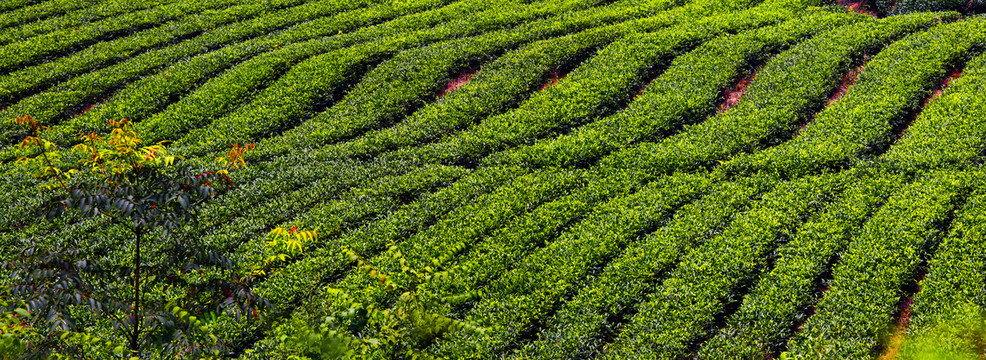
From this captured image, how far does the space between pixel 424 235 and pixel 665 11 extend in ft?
50.6

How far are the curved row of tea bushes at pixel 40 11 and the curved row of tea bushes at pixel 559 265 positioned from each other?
25.8 meters

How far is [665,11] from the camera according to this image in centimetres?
2411

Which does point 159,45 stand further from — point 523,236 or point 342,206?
point 523,236

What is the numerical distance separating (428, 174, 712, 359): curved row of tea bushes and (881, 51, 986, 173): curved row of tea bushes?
4.37 m

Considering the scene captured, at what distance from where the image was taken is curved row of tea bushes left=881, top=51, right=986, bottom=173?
13.6 metres

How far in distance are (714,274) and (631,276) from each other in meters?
1.47

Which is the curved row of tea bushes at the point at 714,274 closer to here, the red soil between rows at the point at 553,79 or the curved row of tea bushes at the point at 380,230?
the curved row of tea bushes at the point at 380,230

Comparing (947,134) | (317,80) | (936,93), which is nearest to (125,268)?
(317,80)

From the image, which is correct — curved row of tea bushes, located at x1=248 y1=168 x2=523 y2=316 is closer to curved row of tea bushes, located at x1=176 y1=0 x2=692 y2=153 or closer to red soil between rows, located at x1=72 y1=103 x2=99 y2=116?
curved row of tea bushes, located at x1=176 y1=0 x2=692 y2=153

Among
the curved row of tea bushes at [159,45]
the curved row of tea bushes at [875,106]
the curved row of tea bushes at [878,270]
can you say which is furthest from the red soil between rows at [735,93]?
the curved row of tea bushes at [159,45]

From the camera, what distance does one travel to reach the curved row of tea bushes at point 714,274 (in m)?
10.2

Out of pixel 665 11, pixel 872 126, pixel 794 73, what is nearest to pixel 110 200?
pixel 872 126

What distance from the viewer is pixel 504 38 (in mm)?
22656

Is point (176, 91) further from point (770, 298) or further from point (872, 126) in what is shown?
point (872, 126)
